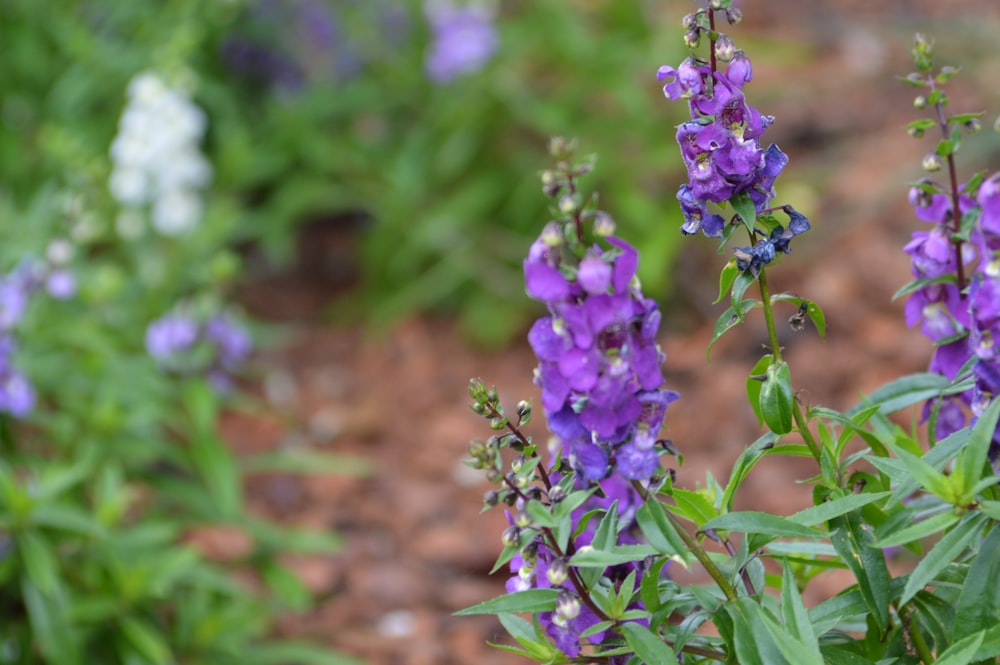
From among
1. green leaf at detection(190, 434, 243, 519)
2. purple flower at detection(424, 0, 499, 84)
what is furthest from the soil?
purple flower at detection(424, 0, 499, 84)

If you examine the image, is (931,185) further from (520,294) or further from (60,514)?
(520,294)

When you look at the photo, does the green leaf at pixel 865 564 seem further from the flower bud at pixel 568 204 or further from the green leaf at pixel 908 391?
the flower bud at pixel 568 204

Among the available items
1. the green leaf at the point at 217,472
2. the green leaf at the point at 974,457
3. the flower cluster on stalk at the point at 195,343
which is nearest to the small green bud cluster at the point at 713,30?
the green leaf at the point at 974,457

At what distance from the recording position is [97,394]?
3484mm

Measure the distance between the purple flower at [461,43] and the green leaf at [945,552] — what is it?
13.3ft

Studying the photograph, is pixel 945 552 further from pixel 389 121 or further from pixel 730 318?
pixel 389 121

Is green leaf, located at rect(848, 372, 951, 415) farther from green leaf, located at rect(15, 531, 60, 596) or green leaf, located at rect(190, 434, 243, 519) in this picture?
green leaf, located at rect(190, 434, 243, 519)

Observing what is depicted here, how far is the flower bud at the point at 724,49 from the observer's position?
1506mm

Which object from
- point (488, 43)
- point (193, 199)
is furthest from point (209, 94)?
point (488, 43)

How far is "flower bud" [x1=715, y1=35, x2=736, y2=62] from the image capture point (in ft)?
4.94

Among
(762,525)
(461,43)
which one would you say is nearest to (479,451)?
(762,525)

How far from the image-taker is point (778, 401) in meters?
1.51

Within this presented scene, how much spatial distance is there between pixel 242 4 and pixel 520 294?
6.70 feet

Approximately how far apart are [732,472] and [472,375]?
357 centimetres
